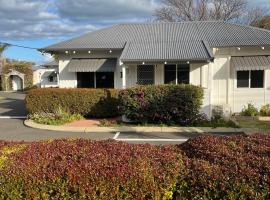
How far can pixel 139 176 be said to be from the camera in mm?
4312

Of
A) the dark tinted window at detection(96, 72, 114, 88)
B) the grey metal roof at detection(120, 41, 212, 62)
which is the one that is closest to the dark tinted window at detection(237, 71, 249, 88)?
the grey metal roof at detection(120, 41, 212, 62)

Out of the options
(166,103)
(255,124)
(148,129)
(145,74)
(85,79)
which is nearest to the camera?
(148,129)

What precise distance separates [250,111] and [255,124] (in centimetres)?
276

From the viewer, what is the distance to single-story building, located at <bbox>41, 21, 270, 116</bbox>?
17.4 m

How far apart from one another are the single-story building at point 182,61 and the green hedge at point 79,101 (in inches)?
50.1

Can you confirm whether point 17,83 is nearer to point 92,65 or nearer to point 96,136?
point 92,65

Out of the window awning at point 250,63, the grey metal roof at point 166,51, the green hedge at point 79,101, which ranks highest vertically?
the grey metal roof at point 166,51

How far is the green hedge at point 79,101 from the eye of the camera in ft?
53.0

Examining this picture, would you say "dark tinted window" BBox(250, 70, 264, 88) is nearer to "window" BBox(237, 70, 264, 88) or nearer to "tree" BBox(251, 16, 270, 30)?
"window" BBox(237, 70, 264, 88)

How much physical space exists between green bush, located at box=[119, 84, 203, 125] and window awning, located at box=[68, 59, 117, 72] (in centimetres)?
486

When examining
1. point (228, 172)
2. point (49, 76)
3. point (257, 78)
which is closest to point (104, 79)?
point (257, 78)

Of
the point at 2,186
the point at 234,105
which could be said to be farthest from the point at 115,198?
the point at 234,105

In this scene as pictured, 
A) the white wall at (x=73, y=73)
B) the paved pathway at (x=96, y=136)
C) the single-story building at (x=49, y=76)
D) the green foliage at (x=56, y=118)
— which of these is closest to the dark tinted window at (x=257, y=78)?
the paved pathway at (x=96, y=136)

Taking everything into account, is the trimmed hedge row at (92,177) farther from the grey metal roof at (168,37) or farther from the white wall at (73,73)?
the white wall at (73,73)
